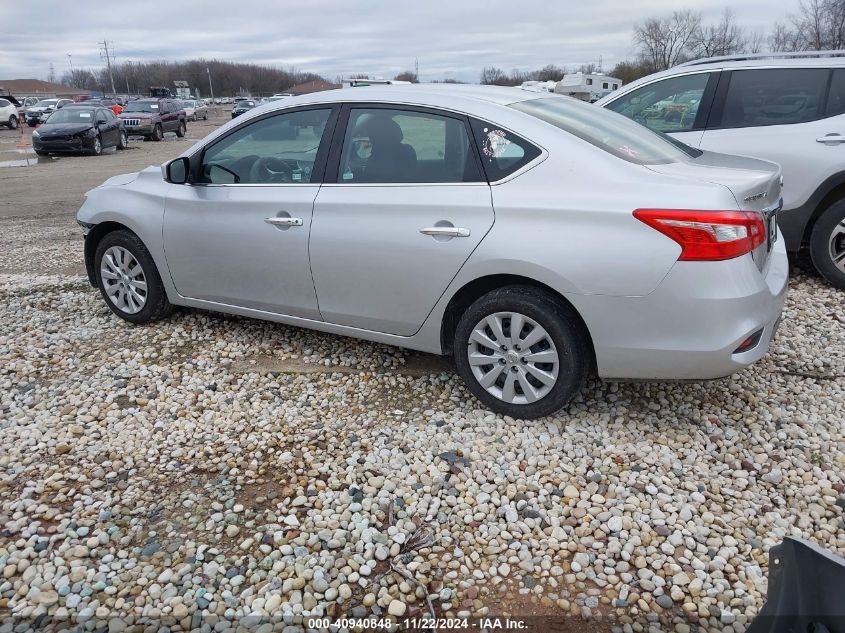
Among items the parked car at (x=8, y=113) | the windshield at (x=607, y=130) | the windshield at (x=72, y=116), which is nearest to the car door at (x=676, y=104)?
the windshield at (x=607, y=130)

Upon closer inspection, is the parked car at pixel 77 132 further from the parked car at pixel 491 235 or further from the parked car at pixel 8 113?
the parked car at pixel 491 235

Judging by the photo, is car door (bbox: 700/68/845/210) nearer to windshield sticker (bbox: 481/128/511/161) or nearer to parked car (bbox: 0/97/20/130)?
windshield sticker (bbox: 481/128/511/161)

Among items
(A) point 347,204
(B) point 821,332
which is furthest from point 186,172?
(B) point 821,332

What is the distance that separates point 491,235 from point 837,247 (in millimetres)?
3783

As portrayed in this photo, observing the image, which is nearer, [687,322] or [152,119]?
[687,322]

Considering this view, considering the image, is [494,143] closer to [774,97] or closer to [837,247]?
[774,97]

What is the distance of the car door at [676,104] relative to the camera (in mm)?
5918

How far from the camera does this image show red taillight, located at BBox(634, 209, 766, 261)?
2.96m

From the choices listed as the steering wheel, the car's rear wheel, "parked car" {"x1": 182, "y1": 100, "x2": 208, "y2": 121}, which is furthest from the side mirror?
"parked car" {"x1": 182, "y1": 100, "x2": 208, "y2": 121}

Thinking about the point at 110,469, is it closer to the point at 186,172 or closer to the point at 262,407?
the point at 262,407

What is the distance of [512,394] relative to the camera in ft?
11.7

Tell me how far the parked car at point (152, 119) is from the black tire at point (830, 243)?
25.4m

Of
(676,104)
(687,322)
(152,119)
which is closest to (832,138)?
(676,104)

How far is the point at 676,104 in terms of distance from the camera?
6125mm
